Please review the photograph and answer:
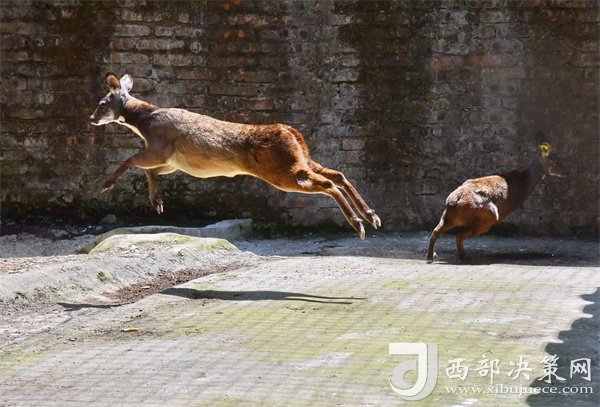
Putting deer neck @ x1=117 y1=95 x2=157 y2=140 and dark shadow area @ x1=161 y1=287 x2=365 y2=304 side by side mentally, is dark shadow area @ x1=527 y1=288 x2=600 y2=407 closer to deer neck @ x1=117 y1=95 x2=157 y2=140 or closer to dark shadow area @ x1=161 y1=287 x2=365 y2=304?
dark shadow area @ x1=161 y1=287 x2=365 y2=304

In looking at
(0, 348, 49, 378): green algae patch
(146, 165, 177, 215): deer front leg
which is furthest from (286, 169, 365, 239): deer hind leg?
(0, 348, 49, 378): green algae patch

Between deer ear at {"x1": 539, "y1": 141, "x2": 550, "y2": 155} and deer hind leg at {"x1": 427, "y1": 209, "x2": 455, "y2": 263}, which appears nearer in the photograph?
deer hind leg at {"x1": 427, "y1": 209, "x2": 455, "y2": 263}

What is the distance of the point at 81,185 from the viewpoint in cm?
1171

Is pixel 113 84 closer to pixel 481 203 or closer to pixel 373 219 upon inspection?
Answer: pixel 373 219

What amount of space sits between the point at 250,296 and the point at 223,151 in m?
1.25

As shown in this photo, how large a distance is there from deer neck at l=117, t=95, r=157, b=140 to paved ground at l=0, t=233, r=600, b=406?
1.04 m

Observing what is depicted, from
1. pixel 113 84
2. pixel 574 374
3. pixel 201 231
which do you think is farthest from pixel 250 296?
pixel 201 231

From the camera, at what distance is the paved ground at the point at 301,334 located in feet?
15.4

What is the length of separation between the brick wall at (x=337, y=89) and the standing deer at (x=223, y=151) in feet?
9.60

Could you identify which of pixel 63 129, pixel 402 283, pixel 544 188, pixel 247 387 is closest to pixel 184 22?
pixel 63 129

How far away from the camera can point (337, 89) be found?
11.4 meters

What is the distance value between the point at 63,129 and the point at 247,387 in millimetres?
7385

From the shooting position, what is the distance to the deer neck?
27.7 ft

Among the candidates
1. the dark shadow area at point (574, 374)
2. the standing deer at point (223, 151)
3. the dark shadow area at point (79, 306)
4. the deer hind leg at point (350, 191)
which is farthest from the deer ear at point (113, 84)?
the dark shadow area at point (574, 374)
